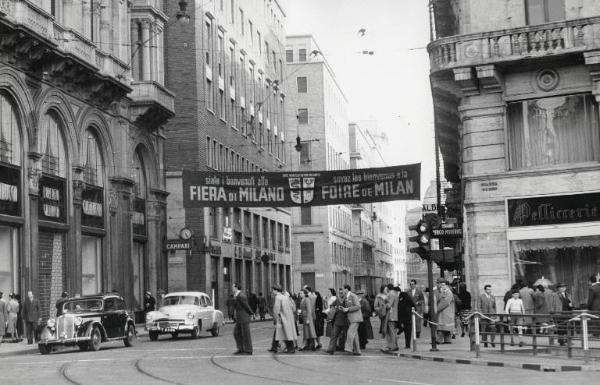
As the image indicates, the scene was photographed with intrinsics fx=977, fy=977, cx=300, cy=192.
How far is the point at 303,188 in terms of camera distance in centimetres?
3256

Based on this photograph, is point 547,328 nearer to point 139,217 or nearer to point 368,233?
point 139,217

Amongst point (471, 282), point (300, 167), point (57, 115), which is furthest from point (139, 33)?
point (300, 167)

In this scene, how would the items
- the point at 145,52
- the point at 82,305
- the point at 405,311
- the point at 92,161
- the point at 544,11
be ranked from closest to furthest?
the point at 405,311
the point at 544,11
the point at 82,305
the point at 92,161
the point at 145,52

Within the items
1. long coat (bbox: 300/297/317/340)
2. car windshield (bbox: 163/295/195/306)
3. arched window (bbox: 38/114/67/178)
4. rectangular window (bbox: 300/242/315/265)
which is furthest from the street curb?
rectangular window (bbox: 300/242/315/265)


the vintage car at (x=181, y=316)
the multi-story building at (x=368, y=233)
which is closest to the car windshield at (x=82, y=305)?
the vintage car at (x=181, y=316)

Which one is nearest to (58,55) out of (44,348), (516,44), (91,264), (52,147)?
(52,147)

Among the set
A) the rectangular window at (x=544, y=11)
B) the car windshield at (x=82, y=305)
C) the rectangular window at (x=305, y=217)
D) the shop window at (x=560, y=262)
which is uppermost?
the rectangular window at (x=544, y=11)

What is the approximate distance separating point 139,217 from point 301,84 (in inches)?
2027

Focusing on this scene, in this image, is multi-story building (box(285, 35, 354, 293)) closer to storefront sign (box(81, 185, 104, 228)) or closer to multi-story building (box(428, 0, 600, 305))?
storefront sign (box(81, 185, 104, 228))

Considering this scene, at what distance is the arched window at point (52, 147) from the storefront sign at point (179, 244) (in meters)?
11.4

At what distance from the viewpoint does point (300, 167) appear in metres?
90.6

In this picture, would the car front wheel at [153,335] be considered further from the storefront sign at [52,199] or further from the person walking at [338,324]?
the person walking at [338,324]

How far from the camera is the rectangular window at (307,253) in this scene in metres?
89.2

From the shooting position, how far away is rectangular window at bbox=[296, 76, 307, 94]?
94000mm
